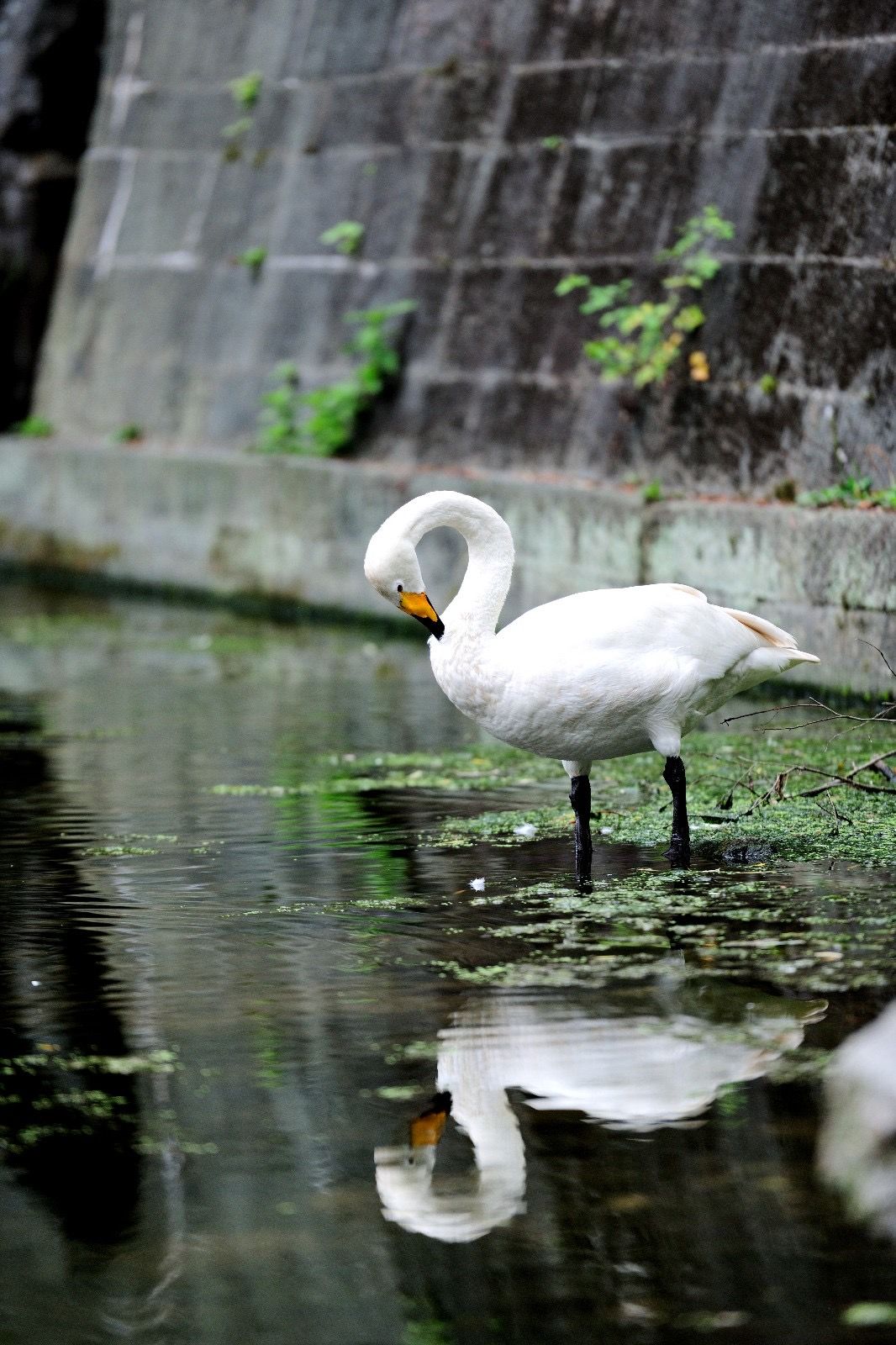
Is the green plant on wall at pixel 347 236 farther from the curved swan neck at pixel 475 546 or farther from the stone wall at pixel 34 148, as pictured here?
the curved swan neck at pixel 475 546

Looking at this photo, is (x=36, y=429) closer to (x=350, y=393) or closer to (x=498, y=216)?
(x=350, y=393)

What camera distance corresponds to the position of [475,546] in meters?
6.22

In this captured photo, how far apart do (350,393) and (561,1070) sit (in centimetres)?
971

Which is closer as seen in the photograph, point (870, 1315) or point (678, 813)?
point (870, 1315)

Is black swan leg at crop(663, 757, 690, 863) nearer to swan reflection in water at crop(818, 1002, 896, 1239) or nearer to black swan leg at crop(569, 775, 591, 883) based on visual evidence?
black swan leg at crop(569, 775, 591, 883)

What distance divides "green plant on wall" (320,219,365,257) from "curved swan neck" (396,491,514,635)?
8.36 meters

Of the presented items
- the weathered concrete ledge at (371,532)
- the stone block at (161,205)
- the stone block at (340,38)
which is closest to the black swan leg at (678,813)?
the weathered concrete ledge at (371,532)

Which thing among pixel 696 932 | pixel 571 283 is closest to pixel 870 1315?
pixel 696 932

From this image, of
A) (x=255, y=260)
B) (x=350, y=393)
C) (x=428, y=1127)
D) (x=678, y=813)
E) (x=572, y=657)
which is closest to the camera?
(x=428, y=1127)

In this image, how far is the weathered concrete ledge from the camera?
9.42 m

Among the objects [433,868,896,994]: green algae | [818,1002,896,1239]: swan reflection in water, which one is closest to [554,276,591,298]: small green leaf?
[433,868,896,994]: green algae

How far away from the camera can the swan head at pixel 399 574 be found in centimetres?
593

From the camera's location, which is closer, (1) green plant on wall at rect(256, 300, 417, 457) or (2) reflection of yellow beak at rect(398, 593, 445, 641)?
(2) reflection of yellow beak at rect(398, 593, 445, 641)

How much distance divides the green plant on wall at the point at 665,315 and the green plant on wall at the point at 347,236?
315 centimetres
